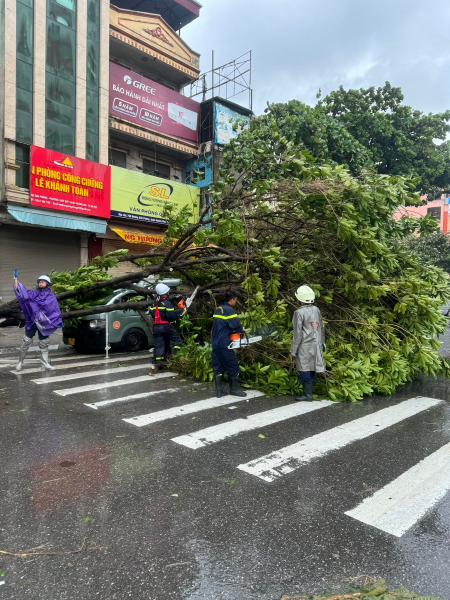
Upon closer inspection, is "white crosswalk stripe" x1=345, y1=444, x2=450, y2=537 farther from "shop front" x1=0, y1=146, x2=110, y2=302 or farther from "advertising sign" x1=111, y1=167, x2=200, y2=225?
"shop front" x1=0, y1=146, x2=110, y2=302

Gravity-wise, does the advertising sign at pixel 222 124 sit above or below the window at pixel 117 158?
above

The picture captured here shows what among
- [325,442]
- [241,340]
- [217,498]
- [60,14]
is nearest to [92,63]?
[60,14]

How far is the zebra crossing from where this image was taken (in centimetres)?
352

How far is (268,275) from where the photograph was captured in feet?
26.8

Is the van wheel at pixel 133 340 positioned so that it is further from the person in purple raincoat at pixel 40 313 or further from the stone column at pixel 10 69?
the stone column at pixel 10 69

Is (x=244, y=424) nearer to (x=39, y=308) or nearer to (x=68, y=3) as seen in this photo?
(x=39, y=308)

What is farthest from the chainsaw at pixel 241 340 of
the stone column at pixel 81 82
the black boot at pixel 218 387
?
the stone column at pixel 81 82

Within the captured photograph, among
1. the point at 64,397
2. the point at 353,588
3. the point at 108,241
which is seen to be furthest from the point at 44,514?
the point at 108,241

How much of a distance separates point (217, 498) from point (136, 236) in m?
16.8

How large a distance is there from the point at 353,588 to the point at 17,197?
51.6ft

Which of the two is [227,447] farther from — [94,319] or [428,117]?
[428,117]

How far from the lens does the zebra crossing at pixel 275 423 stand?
352 centimetres

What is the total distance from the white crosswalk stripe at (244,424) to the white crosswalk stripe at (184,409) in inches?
26.8

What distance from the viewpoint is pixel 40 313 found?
8.23 meters
